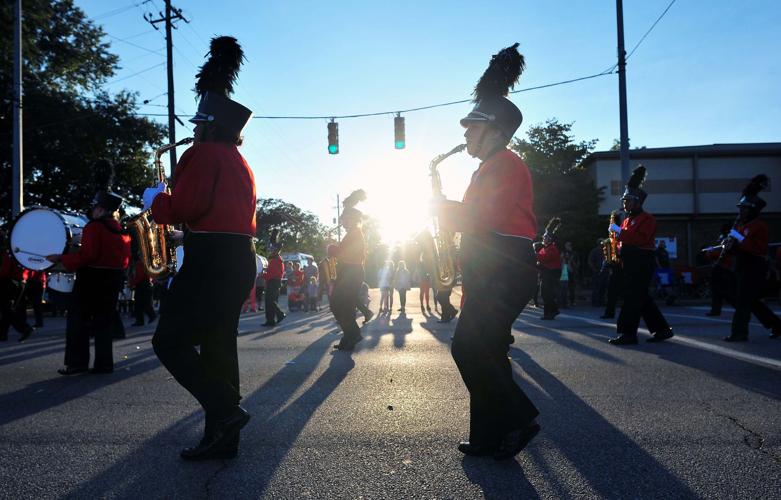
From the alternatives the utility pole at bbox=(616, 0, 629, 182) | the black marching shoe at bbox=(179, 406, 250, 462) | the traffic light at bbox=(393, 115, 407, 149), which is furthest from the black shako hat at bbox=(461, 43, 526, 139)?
the traffic light at bbox=(393, 115, 407, 149)

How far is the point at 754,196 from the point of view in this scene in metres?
8.30

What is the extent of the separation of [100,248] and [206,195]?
353cm

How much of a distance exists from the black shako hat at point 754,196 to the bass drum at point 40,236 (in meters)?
9.82

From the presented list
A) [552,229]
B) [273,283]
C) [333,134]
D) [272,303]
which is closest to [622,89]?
[552,229]

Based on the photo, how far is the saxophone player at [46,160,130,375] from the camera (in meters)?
6.30

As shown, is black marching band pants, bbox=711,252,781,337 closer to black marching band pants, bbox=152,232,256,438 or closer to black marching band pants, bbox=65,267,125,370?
black marching band pants, bbox=152,232,256,438

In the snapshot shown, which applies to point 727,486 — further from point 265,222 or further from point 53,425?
point 265,222

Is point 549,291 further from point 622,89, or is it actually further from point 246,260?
point 246,260

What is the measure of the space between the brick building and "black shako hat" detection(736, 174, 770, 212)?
1138 inches

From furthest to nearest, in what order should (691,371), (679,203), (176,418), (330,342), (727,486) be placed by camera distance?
(679,203), (330,342), (691,371), (176,418), (727,486)

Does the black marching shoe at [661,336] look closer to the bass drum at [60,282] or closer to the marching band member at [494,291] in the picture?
the marching band member at [494,291]

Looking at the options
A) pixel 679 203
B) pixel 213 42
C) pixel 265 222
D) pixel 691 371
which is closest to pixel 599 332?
pixel 691 371

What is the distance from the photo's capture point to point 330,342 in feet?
30.6

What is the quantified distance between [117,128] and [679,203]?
31.2 m
